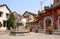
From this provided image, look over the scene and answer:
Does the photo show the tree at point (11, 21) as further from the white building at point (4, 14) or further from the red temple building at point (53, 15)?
the red temple building at point (53, 15)

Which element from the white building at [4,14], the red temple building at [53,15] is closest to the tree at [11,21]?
the white building at [4,14]

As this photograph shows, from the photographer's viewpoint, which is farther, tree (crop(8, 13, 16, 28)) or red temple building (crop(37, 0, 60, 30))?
tree (crop(8, 13, 16, 28))

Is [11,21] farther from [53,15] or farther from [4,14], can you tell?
[53,15]

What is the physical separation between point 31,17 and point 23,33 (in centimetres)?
3253

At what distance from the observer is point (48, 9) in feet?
95.0

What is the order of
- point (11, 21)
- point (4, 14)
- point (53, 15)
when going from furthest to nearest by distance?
point (4, 14)
point (11, 21)
point (53, 15)

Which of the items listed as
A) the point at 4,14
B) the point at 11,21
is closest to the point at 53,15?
the point at 11,21

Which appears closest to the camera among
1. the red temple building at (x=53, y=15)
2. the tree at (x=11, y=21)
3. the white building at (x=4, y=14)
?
the red temple building at (x=53, y=15)

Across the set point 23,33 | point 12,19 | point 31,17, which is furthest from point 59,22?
point 31,17

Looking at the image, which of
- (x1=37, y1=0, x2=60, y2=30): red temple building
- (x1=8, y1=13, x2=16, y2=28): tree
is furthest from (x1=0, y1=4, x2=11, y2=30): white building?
(x1=37, y1=0, x2=60, y2=30): red temple building

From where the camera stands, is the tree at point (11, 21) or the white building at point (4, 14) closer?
the white building at point (4, 14)

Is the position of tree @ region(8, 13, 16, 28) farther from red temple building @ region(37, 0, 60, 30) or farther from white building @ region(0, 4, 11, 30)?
red temple building @ region(37, 0, 60, 30)

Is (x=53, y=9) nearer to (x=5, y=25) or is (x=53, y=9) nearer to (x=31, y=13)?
(x=5, y=25)

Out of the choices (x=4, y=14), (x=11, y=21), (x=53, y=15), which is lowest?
(x=11, y=21)
